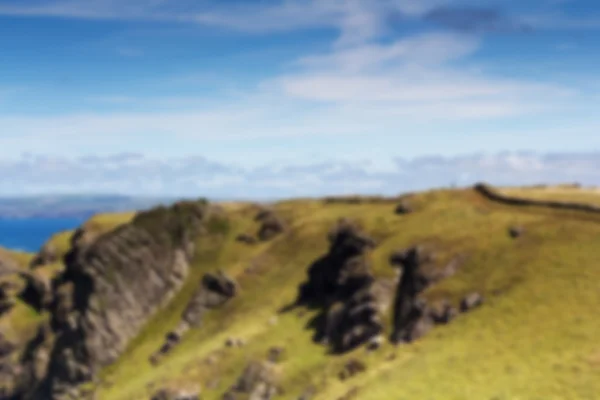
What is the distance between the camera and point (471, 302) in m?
84.9

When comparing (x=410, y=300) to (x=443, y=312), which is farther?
(x=410, y=300)

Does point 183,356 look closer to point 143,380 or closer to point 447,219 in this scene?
point 143,380

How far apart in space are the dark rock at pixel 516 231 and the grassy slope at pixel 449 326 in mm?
1198

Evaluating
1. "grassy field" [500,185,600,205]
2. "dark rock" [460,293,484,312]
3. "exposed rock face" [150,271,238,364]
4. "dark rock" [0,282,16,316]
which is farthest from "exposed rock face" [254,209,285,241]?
"dark rock" [460,293,484,312]

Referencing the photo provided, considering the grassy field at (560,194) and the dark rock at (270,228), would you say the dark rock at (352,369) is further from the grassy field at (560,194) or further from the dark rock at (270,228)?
the dark rock at (270,228)

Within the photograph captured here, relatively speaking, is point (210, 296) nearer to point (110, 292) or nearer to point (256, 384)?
point (110, 292)

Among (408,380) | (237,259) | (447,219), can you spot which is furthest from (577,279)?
(237,259)

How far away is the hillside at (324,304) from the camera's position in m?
71.1

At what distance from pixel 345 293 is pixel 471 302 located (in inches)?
1052

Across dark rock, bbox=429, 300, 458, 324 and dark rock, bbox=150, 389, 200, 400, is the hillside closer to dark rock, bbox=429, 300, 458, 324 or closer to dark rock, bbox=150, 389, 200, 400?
dark rock, bbox=429, 300, 458, 324

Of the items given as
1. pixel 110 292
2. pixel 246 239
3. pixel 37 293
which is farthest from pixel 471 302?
pixel 37 293

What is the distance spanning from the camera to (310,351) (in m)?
98.6

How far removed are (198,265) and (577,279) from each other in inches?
3573

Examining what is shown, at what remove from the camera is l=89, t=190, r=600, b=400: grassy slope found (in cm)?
6500
